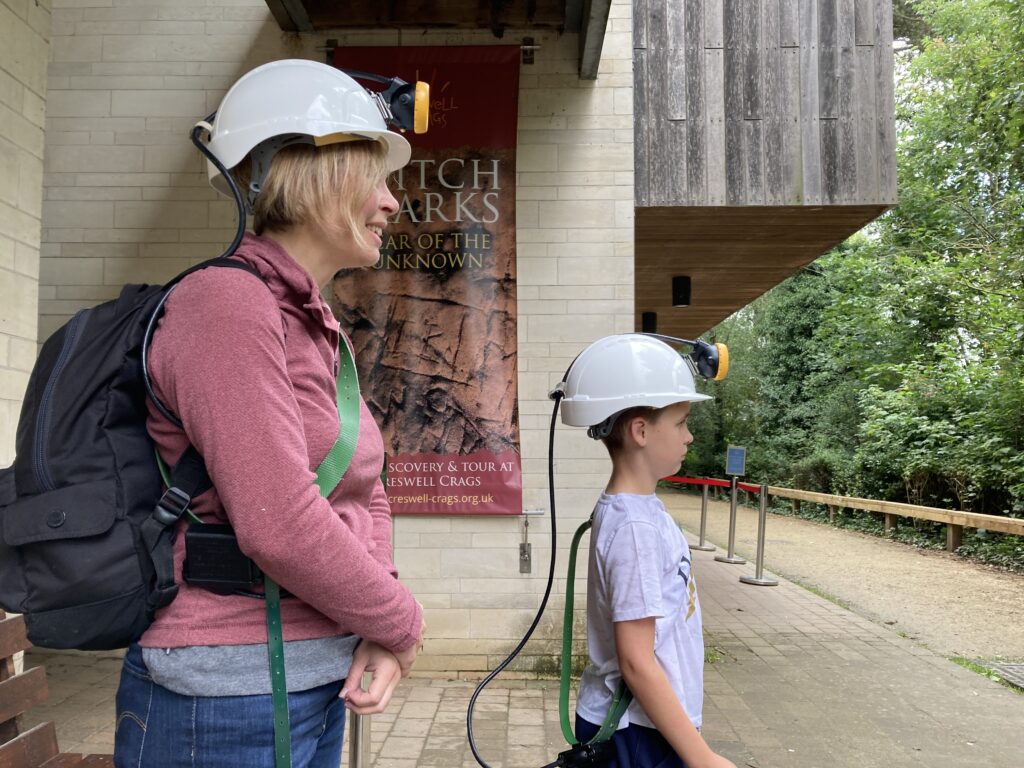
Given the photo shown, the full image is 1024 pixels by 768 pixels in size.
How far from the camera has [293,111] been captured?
135cm

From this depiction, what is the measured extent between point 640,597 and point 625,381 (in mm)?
588

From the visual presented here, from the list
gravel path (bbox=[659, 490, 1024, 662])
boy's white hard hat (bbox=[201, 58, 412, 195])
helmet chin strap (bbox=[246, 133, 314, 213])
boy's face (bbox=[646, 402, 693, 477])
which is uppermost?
boy's white hard hat (bbox=[201, 58, 412, 195])

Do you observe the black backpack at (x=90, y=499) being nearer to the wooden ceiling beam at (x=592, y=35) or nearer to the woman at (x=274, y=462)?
the woman at (x=274, y=462)

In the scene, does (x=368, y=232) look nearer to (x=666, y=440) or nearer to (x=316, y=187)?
(x=316, y=187)

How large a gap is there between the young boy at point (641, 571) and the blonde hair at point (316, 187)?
975 millimetres

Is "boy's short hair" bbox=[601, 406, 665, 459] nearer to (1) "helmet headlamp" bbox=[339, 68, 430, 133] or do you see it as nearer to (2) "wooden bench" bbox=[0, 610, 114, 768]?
(1) "helmet headlamp" bbox=[339, 68, 430, 133]

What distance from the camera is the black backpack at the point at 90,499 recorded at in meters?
1.09

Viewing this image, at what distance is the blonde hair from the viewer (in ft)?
4.47

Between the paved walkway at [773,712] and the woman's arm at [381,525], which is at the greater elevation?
the woman's arm at [381,525]

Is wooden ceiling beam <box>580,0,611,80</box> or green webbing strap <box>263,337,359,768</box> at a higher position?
wooden ceiling beam <box>580,0,611,80</box>

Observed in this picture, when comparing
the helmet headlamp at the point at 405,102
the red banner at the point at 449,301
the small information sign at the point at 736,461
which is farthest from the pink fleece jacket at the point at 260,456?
the small information sign at the point at 736,461

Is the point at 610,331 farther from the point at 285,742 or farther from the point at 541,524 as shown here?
the point at 285,742

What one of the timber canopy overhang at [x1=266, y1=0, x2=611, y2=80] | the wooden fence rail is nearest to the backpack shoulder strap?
the timber canopy overhang at [x1=266, y1=0, x2=611, y2=80]

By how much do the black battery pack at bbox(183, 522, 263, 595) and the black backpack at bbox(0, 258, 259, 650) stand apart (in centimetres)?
3
